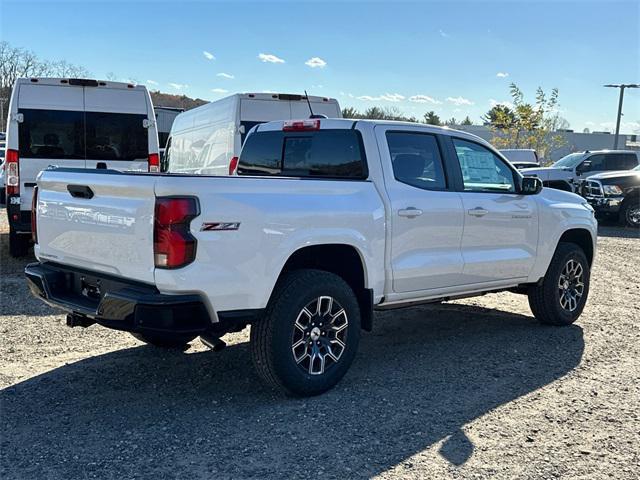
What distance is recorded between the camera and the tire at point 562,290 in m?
6.32

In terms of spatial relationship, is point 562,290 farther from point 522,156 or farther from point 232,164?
point 522,156

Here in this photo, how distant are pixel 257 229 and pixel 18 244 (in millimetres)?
7001

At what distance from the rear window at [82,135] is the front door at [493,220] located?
606cm

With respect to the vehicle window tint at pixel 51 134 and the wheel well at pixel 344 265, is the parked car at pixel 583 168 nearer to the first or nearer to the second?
the vehicle window tint at pixel 51 134

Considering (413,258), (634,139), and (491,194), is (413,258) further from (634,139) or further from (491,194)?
(634,139)

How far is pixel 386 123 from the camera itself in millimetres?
5121

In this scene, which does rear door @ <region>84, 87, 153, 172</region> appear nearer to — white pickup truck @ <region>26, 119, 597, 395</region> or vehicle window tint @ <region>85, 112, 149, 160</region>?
vehicle window tint @ <region>85, 112, 149, 160</region>

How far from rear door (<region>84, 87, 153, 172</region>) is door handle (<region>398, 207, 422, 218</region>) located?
6.28 metres

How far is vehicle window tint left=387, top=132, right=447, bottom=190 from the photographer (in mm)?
5031

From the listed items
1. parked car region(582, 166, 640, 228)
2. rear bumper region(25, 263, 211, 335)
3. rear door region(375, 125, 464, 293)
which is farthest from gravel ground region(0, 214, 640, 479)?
parked car region(582, 166, 640, 228)

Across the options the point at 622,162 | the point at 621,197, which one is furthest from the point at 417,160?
the point at 622,162

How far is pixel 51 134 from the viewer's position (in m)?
9.39

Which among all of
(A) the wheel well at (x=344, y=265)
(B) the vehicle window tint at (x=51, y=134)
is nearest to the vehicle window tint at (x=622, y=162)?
(B) the vehicle window tint at (x=51, y=134)

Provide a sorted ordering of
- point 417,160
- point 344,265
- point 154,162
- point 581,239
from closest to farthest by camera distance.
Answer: point 344,265, point 417,160, point 581,239, point 154,162
